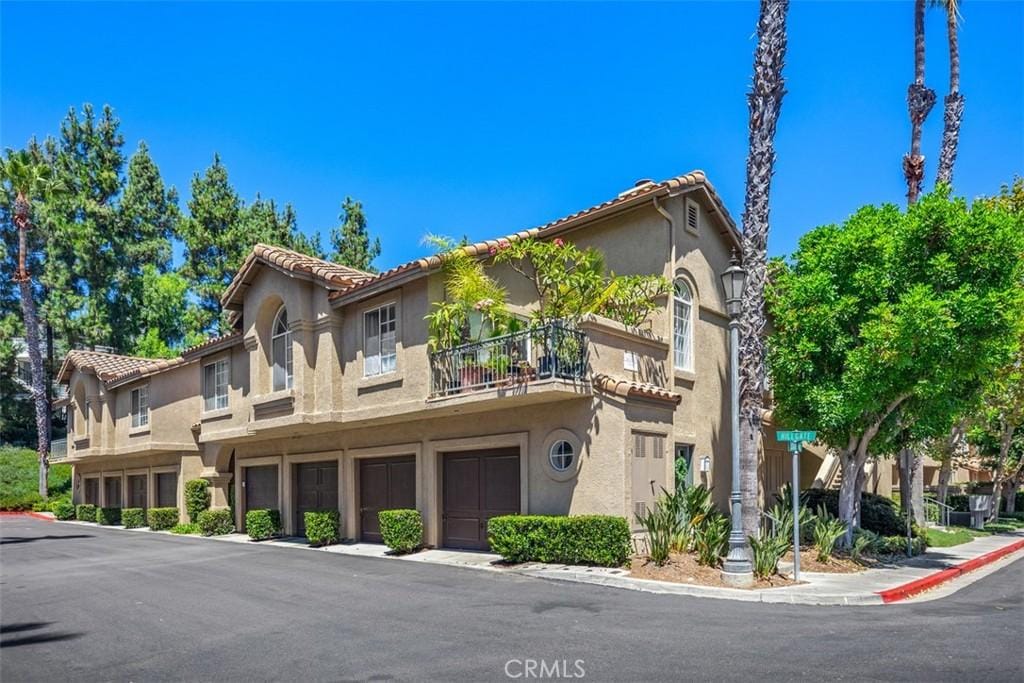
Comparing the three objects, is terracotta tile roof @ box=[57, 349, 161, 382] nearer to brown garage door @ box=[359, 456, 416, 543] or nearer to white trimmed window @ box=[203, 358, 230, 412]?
white trimmed window @ box=[203, 358, 230, 412]

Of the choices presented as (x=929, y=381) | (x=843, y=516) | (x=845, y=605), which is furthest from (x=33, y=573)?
(x=929, y=381)

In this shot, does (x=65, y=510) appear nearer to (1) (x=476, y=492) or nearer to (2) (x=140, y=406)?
(2) (x=140, y=406)

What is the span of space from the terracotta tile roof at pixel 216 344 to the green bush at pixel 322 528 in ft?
22.3

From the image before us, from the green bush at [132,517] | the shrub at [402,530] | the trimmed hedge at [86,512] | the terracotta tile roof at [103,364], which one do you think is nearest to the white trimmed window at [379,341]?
the shrub at [402,530]

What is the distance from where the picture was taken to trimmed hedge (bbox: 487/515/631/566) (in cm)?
1512

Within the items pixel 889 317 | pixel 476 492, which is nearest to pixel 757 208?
pixel 889 317

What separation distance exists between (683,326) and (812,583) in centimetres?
729

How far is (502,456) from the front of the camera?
1841 cm

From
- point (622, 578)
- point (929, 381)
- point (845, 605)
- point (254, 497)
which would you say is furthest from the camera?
point (254, 497)

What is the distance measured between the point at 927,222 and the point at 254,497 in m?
20.5

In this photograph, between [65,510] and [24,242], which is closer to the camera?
[65,510]

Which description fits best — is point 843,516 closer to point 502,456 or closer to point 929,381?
point 929,381

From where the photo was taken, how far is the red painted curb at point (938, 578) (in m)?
13.2

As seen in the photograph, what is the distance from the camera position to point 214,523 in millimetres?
26359
